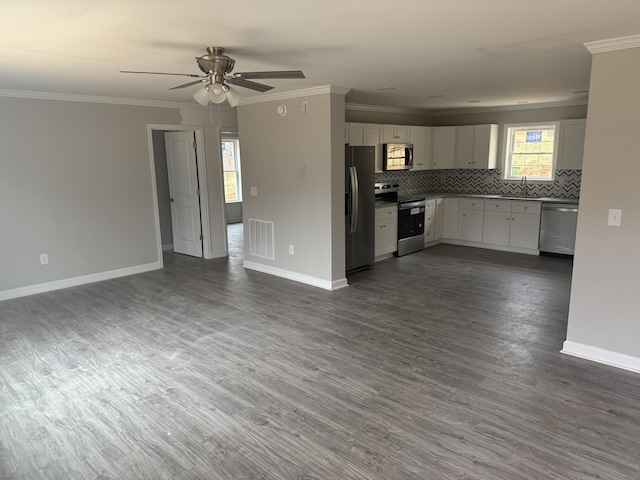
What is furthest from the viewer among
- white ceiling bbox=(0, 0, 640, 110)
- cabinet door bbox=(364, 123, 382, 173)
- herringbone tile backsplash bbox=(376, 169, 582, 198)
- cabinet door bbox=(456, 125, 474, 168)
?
cabinet door bbox=(456, 125, 474, 168)

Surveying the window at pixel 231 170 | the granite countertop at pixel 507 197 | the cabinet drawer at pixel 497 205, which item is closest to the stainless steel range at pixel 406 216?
the granite countertop at pixel 507 197

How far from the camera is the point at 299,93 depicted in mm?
5102

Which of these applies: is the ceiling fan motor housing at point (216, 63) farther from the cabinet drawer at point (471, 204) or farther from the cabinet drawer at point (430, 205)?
the cabinet drawer at point (471, 204)

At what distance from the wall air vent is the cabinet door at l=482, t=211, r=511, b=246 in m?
3.78

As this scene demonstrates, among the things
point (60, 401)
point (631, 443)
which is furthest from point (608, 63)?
point (60, 401)

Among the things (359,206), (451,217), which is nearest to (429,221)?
(451,217)

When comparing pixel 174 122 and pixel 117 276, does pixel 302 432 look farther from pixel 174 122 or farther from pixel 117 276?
pixel 174 122

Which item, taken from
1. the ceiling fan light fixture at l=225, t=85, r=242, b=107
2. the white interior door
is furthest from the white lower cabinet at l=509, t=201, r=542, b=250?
the ceiling fan light fixture at l=225, t=85, r=242, b=107

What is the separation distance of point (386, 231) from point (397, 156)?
1.36 metres

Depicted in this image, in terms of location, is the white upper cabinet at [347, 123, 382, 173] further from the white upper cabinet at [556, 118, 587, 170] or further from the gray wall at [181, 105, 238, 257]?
the white upper cabinet at [556, 118, 587, 170]

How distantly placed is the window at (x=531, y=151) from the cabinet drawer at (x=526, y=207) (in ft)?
2.57

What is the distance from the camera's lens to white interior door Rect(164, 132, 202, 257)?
683 cm

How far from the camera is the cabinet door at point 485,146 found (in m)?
7.48

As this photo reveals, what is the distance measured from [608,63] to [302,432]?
3266mm
